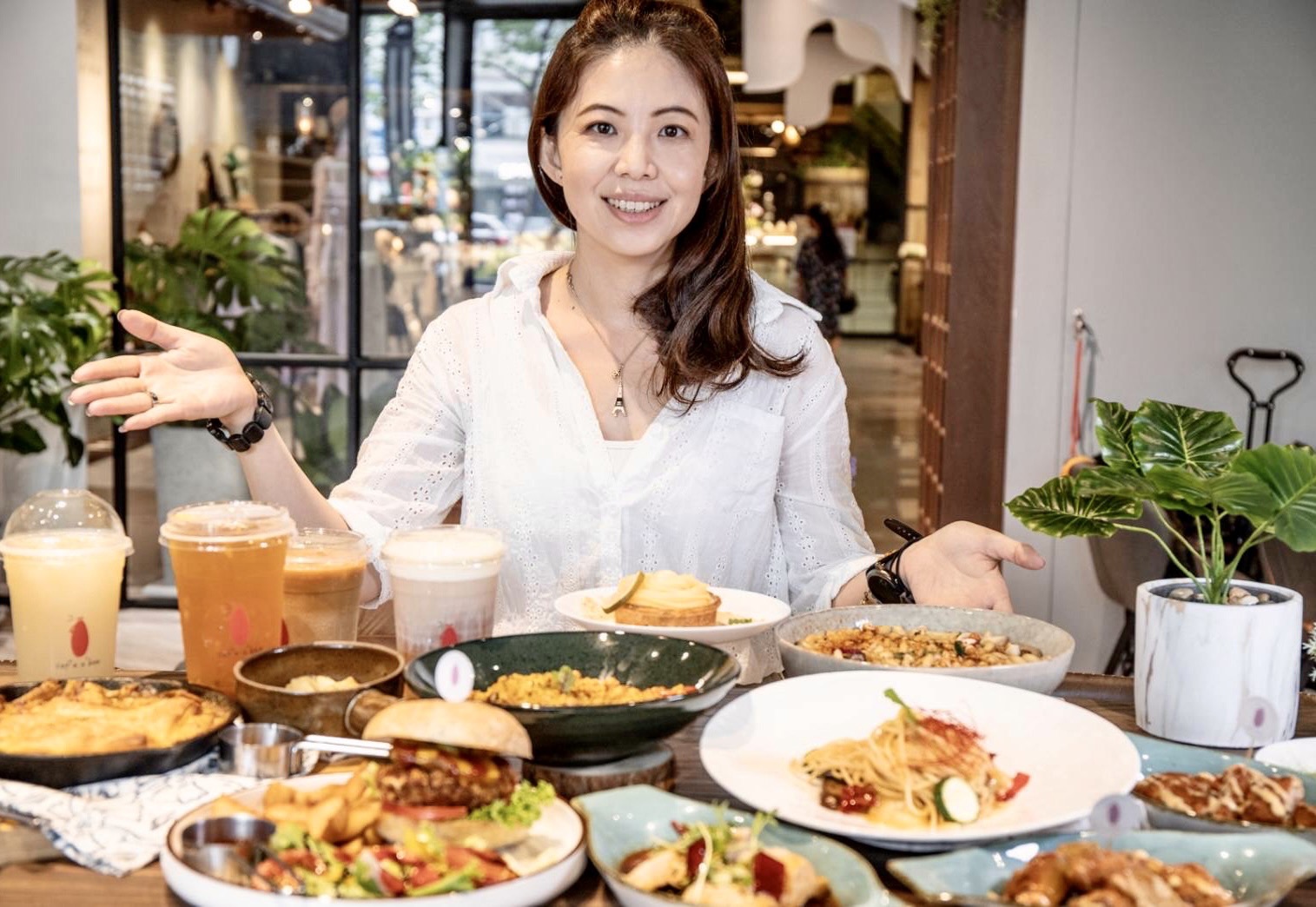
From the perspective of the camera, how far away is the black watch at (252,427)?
2090mm

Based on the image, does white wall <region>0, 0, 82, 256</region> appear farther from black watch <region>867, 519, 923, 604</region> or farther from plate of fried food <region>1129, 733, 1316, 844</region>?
plate of fried food <region>1129, 733, 1316, 844</region>

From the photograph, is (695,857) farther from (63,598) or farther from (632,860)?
(63,598)

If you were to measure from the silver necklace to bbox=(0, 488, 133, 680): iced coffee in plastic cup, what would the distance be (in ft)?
3.11

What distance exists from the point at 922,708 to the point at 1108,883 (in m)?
0.42

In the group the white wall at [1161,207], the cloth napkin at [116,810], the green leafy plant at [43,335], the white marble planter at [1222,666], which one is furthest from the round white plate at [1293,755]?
the green leafy plant at [43,335]

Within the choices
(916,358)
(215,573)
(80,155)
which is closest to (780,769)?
(215,573)

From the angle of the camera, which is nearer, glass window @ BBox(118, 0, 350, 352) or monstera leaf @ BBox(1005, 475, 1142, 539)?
monstera leaf @ BBox(1005, 475, 1142, 539)

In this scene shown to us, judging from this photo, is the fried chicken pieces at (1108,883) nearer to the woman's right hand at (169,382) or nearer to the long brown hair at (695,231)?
the woman's right hand at (169,382)

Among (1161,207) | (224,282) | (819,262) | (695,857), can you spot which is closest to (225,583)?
(695,857)

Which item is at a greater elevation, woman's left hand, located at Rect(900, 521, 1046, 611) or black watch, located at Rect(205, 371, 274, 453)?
black watch, located at Rect(205, 371, 274, 453)

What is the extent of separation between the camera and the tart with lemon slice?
1.81 meters

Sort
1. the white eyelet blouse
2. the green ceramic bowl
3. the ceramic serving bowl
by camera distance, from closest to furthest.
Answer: the green ceramic bowl < the ceramic serving bowl < the white eyelet blouse

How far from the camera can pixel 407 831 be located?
4.12ft

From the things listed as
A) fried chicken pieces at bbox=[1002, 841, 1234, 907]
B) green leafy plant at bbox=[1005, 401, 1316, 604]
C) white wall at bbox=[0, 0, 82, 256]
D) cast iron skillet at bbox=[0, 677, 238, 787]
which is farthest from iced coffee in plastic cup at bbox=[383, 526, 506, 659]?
white wall at bbox=[0, 0, 82, 256]
